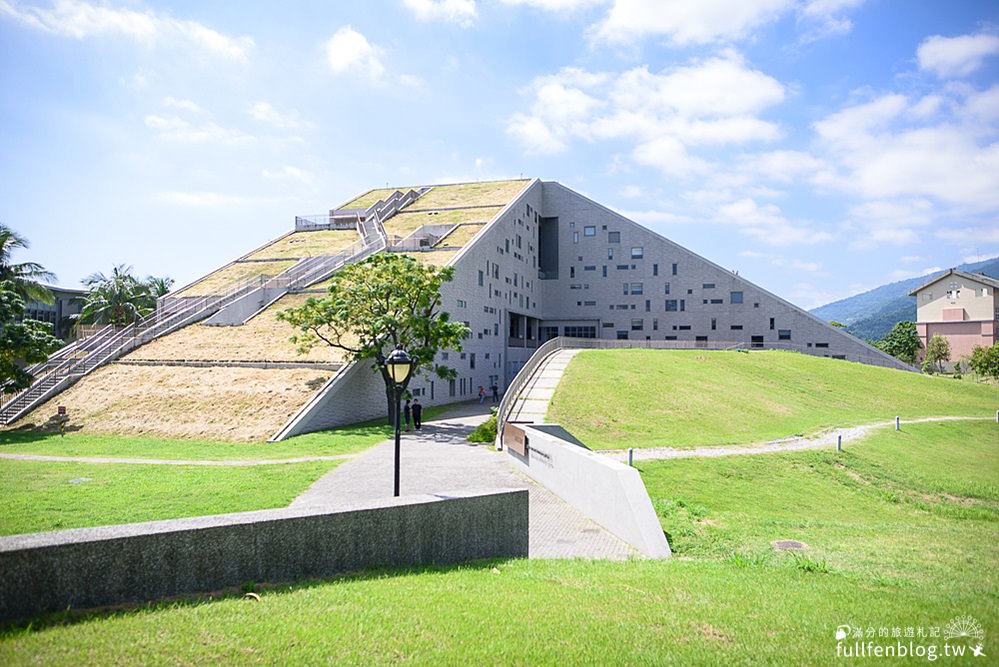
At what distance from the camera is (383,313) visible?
30312 mm

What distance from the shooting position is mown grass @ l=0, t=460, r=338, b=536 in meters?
12.5

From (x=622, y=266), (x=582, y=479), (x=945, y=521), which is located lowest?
(x=945, y=521)

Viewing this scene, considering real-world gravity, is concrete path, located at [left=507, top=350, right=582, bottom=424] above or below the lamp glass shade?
below

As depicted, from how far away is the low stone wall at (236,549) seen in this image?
5773 millimetres

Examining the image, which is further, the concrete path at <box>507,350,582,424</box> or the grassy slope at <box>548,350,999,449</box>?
the grassy slope at <box>548,350,999,449</box>

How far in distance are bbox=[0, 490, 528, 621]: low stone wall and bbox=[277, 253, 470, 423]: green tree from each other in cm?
2081

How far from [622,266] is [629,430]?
44.1 metres

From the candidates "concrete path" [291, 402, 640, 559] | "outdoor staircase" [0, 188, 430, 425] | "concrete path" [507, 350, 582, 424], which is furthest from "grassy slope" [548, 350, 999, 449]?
"outdoor staircase" [0, 188, 430, 425]

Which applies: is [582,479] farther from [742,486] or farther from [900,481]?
[900,481]

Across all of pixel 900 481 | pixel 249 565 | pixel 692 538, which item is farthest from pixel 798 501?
pixel 249 565

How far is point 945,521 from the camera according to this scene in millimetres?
17062

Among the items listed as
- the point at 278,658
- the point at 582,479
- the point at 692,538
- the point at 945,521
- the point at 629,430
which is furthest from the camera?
the point at 629,430

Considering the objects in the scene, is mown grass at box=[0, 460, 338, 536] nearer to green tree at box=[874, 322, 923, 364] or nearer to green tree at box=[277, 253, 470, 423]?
green tree at box=[277, 253, 470, 423]

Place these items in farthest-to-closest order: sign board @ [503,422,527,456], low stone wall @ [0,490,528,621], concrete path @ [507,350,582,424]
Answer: concrete path @ [507,350,582,424]
sign board @ [503,422,527,456]
low stone wall @ [0,490,528,621]
